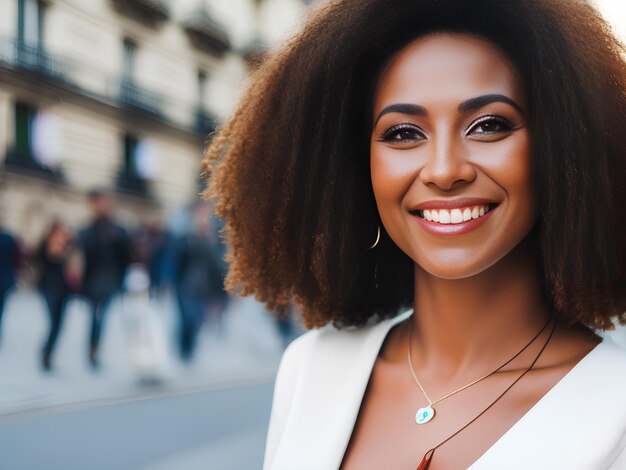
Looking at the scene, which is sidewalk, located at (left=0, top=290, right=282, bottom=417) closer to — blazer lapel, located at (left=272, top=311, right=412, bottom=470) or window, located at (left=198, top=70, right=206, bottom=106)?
blazer lapel, located at (left=272, top=311, right=412, bottom=470)

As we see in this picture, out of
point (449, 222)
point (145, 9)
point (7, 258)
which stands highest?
point (145, 9)

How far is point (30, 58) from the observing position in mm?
17203

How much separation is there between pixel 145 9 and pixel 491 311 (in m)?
21.3

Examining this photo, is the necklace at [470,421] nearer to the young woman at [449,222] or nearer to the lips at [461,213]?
the young woman at [449,222]

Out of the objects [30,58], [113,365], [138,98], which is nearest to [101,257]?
[113,365]

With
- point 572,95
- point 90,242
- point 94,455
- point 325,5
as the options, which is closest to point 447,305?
point 572,95

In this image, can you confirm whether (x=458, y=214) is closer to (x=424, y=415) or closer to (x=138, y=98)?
(x=424, y=415)

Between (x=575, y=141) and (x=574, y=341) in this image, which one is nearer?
(x=575, y=141)

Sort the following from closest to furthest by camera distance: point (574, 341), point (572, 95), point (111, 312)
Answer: point (572, 95) < point (574, 341) < point (111, 312)

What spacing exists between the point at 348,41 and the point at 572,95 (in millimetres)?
444

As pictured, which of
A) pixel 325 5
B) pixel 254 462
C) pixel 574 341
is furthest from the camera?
pixel 254 462

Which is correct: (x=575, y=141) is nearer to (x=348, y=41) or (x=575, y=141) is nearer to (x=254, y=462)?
(x=348, y=41)

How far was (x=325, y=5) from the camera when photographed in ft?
5.49

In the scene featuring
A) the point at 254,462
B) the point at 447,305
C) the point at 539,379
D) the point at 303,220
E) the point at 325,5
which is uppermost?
the point at 325,5
